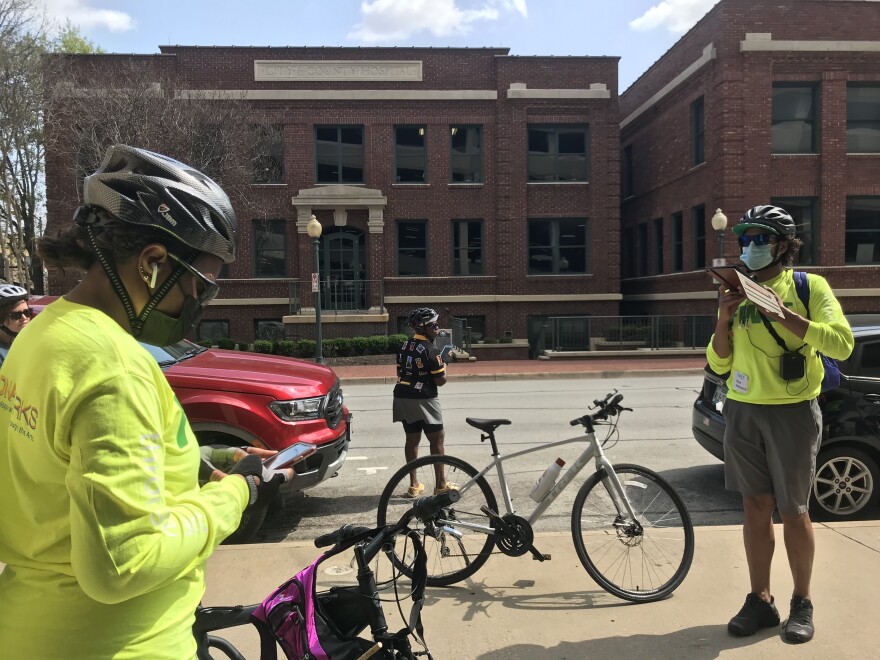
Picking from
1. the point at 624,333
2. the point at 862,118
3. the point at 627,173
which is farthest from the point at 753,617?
the point at 627,173

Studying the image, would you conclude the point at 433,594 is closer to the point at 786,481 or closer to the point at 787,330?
the point at 786,481

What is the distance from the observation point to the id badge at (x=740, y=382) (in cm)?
341

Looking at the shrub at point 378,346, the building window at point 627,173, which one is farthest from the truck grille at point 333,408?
the building window at point 627,173

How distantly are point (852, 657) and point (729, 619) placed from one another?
1.88ft

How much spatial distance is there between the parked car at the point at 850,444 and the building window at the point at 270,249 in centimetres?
2150

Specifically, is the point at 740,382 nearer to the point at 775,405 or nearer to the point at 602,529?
the point at 775,405

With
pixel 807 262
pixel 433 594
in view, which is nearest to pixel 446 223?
pixel 807 262

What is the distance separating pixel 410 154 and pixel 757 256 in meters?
22.5

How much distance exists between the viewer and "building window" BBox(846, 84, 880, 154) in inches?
869

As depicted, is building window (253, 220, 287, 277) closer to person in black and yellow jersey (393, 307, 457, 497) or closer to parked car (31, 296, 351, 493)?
parked car (31, 296, 351, 493)

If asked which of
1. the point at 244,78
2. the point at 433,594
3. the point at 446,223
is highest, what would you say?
the point at 244,78

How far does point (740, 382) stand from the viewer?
3453 mm

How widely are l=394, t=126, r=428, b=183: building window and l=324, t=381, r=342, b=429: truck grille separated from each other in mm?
19892

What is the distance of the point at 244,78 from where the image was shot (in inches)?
944
